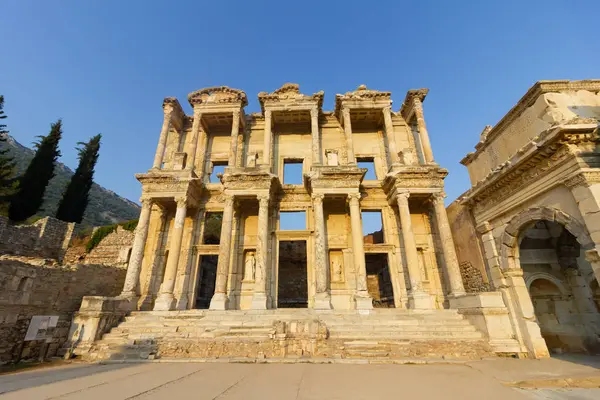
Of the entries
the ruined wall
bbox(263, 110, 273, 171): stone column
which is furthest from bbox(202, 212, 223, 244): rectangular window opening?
the ruined wall

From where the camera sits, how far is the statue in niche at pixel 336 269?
45.9 feet

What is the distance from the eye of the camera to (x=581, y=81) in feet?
30.1

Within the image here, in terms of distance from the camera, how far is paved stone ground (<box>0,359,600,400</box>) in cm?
458

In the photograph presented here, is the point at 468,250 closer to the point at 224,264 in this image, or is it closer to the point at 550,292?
the point at 550,292

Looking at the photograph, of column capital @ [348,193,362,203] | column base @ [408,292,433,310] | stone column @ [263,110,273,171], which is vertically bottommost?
column base @ [408,292,433,310]

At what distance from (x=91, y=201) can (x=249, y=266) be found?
48.6m

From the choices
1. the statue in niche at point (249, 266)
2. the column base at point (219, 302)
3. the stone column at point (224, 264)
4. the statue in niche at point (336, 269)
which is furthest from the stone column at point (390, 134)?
the column base at point (219, 302)

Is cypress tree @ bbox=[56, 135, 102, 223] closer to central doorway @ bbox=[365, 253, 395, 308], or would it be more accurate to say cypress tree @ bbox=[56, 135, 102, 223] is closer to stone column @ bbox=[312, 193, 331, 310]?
stone column @ bbox=[312, 193, 331, 310]

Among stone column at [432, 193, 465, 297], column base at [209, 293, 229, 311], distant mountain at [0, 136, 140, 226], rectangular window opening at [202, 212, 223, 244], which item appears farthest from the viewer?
distant mountain at [0, 136, 140, 226]

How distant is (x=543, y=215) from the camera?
339 inches

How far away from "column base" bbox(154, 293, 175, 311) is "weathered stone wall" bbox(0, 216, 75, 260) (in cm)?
1395

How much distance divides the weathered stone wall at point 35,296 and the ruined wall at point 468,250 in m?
16.8

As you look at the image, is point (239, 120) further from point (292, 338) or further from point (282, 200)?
point (292, 338)

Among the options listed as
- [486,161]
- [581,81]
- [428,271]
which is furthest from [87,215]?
[581,81]
